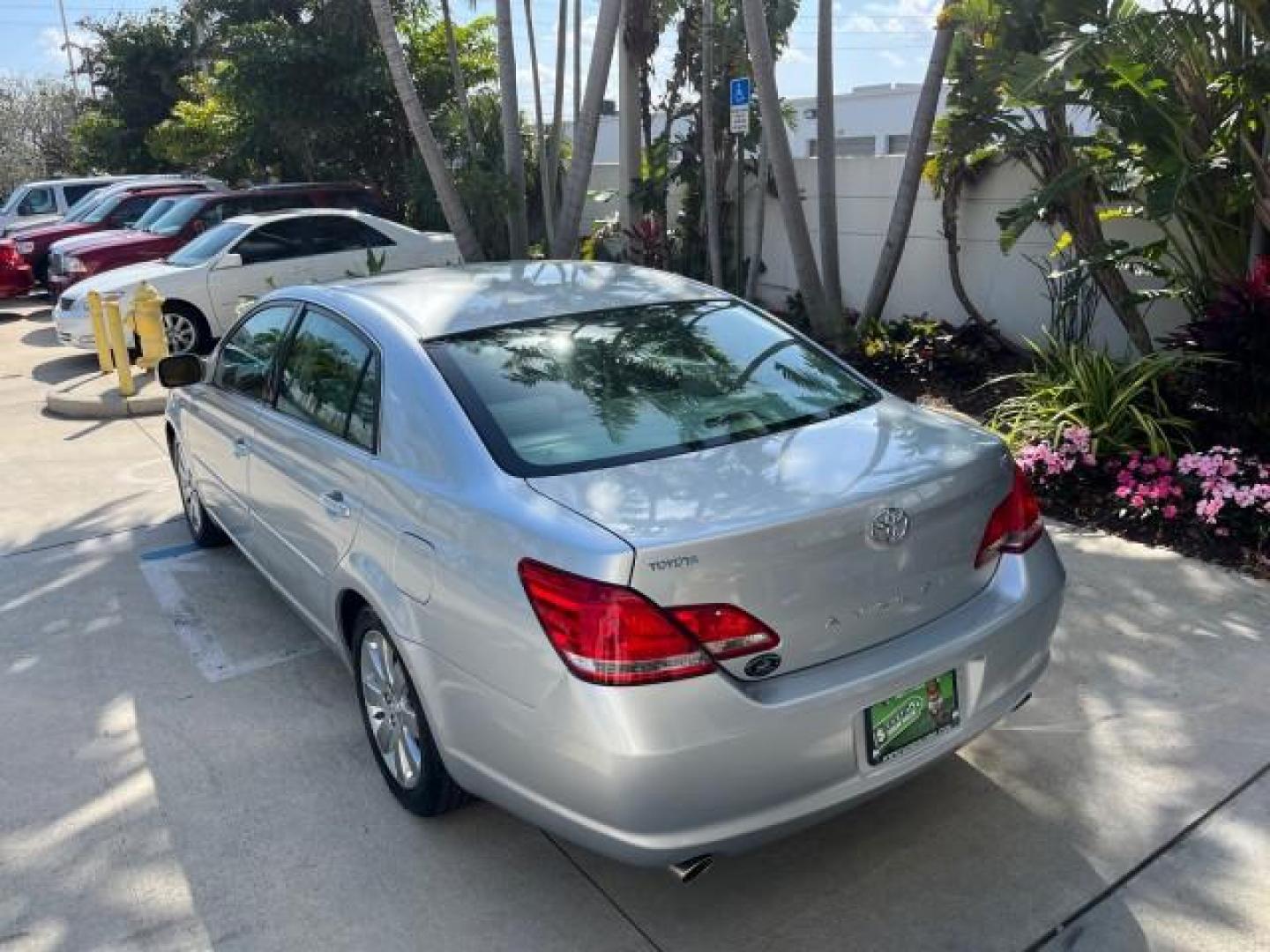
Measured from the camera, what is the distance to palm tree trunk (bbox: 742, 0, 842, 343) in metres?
8.19

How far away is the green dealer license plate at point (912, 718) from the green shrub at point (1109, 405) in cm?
326

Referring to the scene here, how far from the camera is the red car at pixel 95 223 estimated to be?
53.0 ft

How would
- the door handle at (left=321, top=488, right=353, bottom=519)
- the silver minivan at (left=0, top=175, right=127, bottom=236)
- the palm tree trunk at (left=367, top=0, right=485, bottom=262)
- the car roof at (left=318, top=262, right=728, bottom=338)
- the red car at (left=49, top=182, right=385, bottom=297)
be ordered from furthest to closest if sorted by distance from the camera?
the silver minivan at (left=0, top=175, right=127, bottom=236) → the red car at (left=49, top=182, right=385, bottom=297) → the palm tree trunk at (left=367, top=0, right=485, bottom=262) → the car roof at (left=318, top=262, right=728, bottom=338) → the door handle at (left=321, top=488, right=353, bottom=519)

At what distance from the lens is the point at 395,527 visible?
309cm

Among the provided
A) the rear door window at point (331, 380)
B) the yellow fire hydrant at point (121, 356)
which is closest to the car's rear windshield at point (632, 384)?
the rear door window at point (331, 380)

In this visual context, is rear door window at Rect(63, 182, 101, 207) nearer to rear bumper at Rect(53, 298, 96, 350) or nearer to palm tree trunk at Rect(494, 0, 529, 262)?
rear bumper at Rect(53, 298, 96, 350)

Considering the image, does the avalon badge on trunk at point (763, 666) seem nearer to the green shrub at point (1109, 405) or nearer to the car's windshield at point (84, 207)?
the green shrub at point (1109, 405)

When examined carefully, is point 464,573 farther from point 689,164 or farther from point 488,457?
point 689,164

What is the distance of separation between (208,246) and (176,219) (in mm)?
2938

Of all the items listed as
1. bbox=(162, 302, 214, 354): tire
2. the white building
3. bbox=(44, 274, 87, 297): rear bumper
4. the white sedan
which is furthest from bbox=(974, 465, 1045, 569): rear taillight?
the white building

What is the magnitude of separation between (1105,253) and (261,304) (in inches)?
184

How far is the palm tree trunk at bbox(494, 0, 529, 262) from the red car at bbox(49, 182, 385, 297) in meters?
3.23

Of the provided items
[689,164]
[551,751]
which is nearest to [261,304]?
[551,751]

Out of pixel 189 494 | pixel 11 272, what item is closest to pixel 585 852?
pixel 189 494
